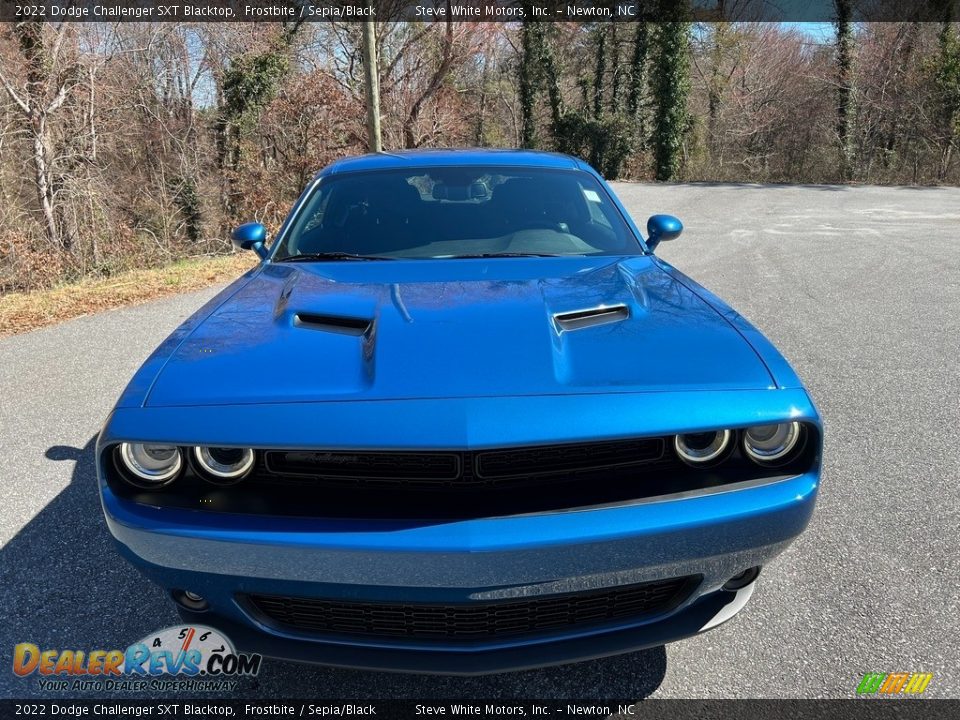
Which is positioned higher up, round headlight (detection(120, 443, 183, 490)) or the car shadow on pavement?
round headlight (detection(120, 443, 183, 490))

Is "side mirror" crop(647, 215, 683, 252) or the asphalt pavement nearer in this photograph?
the asphalt pavement

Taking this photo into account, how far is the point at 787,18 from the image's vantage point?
29.8 metres

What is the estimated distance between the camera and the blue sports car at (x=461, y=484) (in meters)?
1.59

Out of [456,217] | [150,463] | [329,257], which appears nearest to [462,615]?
[150,463]

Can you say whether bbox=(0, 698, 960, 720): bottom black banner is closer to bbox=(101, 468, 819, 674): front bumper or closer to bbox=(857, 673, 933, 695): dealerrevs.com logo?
bbox=(857, 673, 933, 695): dealerrevs.com logo

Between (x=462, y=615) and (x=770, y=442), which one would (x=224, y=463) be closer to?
(x=462, y=615)

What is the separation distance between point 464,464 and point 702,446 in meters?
0.64

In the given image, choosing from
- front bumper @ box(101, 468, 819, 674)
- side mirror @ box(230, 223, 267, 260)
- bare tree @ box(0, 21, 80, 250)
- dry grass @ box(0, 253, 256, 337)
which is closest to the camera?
front bumper @ box(101, 468, 819, 674)

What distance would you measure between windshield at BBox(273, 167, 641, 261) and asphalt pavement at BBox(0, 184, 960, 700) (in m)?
1.48

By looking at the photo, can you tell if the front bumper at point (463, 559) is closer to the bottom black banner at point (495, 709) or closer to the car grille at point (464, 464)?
the car grille at point (464, 464)

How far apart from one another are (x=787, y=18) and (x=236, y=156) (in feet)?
79.5

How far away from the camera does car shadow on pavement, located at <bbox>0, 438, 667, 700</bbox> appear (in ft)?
6.61

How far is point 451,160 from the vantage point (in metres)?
3.53

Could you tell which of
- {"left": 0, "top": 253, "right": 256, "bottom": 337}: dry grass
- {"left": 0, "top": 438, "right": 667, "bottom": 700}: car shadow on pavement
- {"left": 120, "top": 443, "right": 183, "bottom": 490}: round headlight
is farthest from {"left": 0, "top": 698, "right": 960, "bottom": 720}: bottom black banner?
{"left": 0, "top": 253, "right": 256, "bottom": 337}: dry grass
